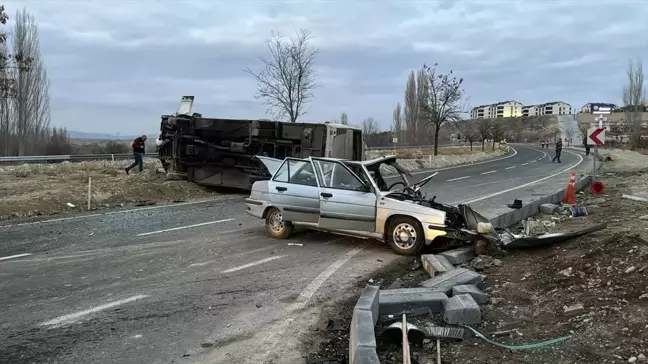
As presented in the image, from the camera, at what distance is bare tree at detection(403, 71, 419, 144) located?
7244 centimetres

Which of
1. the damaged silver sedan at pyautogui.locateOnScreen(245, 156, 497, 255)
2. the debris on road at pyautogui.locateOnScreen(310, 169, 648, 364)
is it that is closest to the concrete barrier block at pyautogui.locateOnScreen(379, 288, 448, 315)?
the debris on road at pyautogui.locateOnScreen(310, 169, 648, 364)

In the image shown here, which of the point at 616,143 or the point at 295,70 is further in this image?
the point at 616,143

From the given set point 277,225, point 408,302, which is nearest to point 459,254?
point 408,302

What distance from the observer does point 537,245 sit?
7.97 m

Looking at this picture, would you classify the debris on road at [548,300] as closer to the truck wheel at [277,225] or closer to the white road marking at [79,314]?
the truck wheel at [277,225]

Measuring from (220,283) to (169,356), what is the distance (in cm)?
231

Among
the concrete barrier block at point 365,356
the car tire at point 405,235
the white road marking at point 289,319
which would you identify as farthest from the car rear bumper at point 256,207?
the concrete barrier block at point 365,356

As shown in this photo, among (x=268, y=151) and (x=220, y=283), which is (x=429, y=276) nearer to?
(x=220, y=283)

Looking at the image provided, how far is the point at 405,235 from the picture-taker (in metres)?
8.57

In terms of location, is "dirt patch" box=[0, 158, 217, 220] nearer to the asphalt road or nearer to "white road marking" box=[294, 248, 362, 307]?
the asphalt road

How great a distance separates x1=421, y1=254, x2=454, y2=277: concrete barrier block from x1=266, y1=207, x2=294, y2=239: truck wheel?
2886 mm

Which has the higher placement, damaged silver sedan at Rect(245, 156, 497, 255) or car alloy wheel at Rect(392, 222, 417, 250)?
damaged silver sedan at Rect(245, 156, 497, 255)

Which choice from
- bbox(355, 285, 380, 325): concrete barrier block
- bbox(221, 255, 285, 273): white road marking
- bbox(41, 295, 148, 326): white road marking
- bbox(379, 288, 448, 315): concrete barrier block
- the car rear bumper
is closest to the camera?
bbox(355, 285, 380, 325): concrete barrier block

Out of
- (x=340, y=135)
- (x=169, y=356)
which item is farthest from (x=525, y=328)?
(x=340, y=135)
